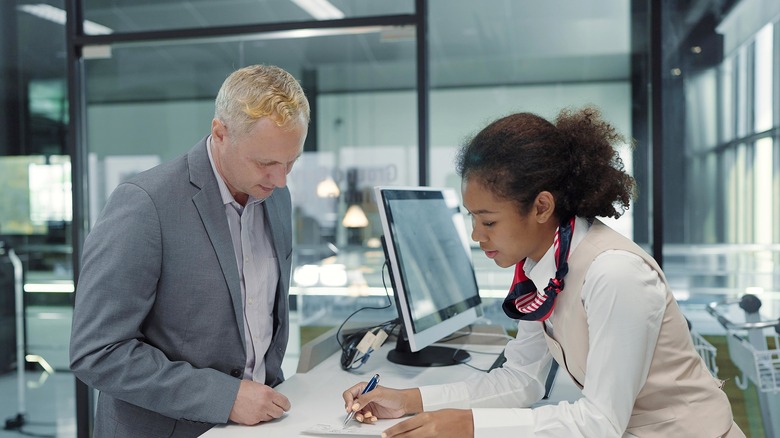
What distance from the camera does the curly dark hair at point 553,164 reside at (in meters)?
1.32

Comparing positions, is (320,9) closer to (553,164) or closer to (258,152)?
(258,152)

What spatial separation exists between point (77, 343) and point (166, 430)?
30 centimetres

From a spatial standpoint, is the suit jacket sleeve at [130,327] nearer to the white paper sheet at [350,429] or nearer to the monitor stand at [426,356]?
the white paper sheet at [350,429]

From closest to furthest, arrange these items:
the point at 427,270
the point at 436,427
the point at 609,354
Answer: the point at 609,354, the point at 436,427, the point at 427,270

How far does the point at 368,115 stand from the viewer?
3.35 m

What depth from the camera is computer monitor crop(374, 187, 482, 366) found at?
5.96 ft

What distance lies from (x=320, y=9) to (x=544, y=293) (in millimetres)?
2298

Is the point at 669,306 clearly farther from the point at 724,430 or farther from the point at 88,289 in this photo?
the point at 88,289

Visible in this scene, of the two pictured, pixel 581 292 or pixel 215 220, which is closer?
pixel 581 292

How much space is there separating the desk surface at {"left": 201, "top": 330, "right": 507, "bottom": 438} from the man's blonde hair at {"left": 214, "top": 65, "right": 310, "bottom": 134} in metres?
0.63

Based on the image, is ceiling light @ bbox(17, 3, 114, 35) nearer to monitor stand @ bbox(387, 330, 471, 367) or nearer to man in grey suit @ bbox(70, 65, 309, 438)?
man in grey suit @ bbox(70, 65, 309, 438)

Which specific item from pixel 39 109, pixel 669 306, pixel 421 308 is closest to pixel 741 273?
pixel 421 308

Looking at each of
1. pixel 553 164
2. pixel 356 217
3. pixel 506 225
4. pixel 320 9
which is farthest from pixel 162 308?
pixel 320 9

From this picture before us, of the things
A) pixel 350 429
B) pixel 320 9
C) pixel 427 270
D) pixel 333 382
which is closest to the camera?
pixel 350 429
